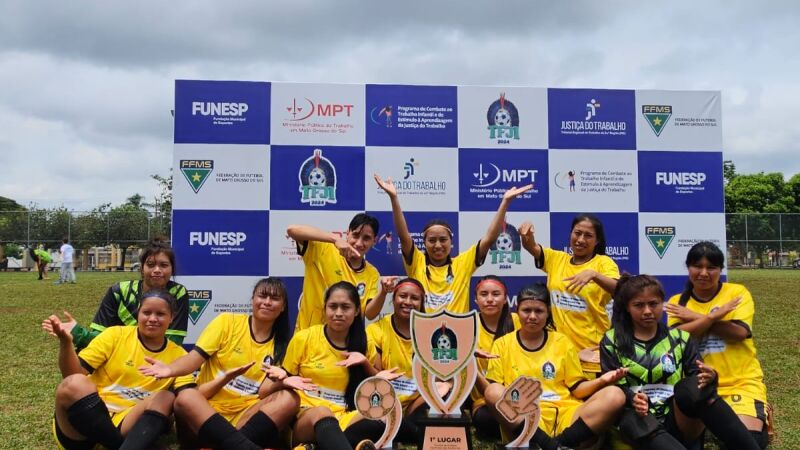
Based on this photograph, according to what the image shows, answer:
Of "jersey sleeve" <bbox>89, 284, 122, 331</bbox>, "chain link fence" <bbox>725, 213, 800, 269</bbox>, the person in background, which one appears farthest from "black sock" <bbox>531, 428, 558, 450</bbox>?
"chain link fence" <bbox>725, 213, 800, 269</bbox>

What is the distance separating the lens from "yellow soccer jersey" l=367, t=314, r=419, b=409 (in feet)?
11.7

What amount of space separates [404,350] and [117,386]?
1729mm

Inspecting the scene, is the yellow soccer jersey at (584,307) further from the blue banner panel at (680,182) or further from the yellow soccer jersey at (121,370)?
the yellow soccer jersey at (121,370)

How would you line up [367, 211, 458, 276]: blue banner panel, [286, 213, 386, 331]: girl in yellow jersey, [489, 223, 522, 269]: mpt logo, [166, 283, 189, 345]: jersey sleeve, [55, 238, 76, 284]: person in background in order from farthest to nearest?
[55, 238, 76, 284]: person in background, [489, 223, 522, 269]: mpt logo, [367, 211, 458, 276]: blue banner panel, [286, 213, 386, 331]: girl in yellow jersey, [166, 283, 189, 345]: jersey sleeve

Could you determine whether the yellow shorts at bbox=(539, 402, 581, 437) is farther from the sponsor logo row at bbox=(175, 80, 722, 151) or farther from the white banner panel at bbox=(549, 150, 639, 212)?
the sponsor logo row at bbox=(175, 80, 722, 151)

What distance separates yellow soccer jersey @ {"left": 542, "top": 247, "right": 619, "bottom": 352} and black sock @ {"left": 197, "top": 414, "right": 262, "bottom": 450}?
92.2 inches

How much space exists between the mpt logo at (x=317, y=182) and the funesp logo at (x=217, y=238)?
631 millimetres

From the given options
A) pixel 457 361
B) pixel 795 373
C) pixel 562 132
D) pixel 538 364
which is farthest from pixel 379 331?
pixel 795 373

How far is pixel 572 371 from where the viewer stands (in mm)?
3381

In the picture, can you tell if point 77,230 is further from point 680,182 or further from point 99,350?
point 680,182

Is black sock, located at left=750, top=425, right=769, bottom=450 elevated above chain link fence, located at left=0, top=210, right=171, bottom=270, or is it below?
below

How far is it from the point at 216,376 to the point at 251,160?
2124mm

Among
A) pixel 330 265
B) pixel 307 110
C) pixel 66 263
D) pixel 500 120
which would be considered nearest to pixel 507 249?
pixel 500 120

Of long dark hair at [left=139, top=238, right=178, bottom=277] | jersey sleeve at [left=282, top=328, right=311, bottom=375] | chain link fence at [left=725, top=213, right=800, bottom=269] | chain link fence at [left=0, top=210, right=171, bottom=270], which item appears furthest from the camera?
chain link fence at [left=725, top=213, right=800, bottom=269]
